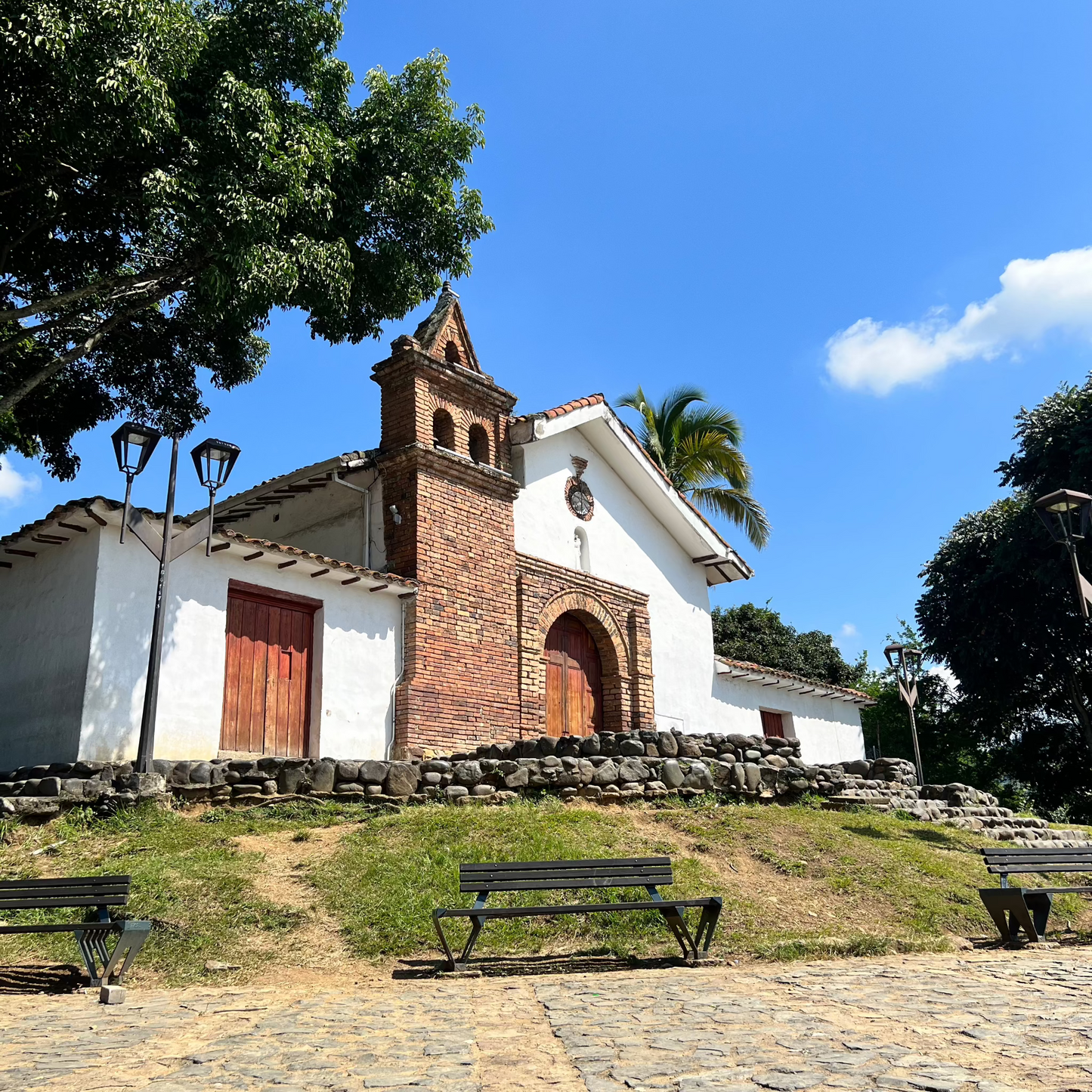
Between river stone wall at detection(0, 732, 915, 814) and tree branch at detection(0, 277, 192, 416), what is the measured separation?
12.7 ft

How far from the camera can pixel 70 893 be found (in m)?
6.05

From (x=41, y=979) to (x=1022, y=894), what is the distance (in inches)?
286

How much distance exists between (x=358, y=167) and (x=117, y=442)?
16.4ft

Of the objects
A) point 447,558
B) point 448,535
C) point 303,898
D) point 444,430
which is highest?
point 444,430

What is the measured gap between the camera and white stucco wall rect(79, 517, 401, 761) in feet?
32.1

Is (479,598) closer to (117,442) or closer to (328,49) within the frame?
(117,442)

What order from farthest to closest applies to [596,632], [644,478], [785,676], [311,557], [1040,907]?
[785,676], [644,478], [596,632], [311,557], [1040,907]

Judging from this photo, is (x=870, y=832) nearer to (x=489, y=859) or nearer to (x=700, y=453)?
(x=489, y=859)

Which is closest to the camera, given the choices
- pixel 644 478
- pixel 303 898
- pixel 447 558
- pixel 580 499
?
pixel 303 898

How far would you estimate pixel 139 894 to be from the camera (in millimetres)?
7121

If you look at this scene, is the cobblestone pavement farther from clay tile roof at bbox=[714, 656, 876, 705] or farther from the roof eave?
clay tile roof at bbox=[714, 656, 876, 705]

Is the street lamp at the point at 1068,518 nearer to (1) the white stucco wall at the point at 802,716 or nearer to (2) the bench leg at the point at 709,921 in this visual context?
(2) the bench leg at the point at 709,921

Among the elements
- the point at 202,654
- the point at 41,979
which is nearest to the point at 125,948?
the point at 41,979

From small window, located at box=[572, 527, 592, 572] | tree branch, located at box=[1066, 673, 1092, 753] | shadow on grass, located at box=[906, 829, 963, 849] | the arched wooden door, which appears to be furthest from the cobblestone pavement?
tree branch, located at box=[1066, 673, 1092, 753]
